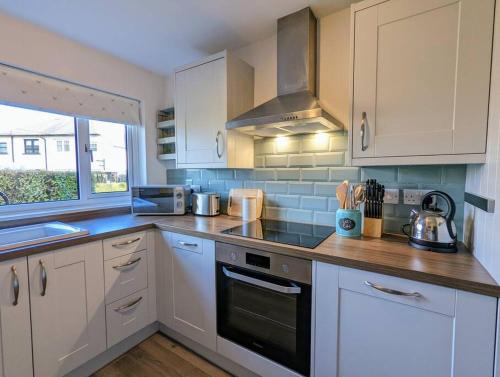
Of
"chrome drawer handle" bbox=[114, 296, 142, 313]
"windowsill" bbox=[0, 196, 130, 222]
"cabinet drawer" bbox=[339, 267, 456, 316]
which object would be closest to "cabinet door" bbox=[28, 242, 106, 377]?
"chrome drawer handle" bbox=[114, 296, 142, 313]

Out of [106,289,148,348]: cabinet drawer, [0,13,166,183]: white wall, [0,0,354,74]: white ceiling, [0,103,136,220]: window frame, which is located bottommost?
[106,289,148,348]: cabinet drawer

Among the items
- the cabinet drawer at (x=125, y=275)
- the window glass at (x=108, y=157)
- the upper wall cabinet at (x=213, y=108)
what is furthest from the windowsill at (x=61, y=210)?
the upper wall cabinet at (x=213, y=108)

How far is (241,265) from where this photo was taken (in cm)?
140

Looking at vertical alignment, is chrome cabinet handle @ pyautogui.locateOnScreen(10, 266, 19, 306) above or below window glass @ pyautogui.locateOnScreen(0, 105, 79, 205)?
below

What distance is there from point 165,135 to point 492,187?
254 centimetres

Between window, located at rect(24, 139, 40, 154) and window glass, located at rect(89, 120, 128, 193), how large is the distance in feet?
1.21

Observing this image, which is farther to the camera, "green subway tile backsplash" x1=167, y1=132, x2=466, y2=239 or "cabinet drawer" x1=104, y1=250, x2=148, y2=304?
"cabinet drawer" x1=104, y1=250, x2=148, y2=304

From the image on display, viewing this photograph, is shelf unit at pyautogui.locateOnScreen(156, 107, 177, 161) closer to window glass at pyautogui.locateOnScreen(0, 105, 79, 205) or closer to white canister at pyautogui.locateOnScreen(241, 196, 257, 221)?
window glass at pyautogui.locateOnScreen(0, 105, 79, 205)

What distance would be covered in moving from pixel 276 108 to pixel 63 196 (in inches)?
73.0

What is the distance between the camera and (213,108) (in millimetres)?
1859

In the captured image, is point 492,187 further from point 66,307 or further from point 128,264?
point 66,307

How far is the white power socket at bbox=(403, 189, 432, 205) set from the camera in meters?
1.38

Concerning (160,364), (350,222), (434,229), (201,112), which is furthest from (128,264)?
(434,229)

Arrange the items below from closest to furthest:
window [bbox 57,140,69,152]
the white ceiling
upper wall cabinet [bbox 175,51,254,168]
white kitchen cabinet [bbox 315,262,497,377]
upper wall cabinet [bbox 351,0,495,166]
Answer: white kitchen cabinet [bbox 315,262,497,377], upper wall cabinet [bbox 351,0,495,166], the white ceiling, upper wall cabinet [bbox 175,51,254,168], window [bbox 57,140,69,152]
